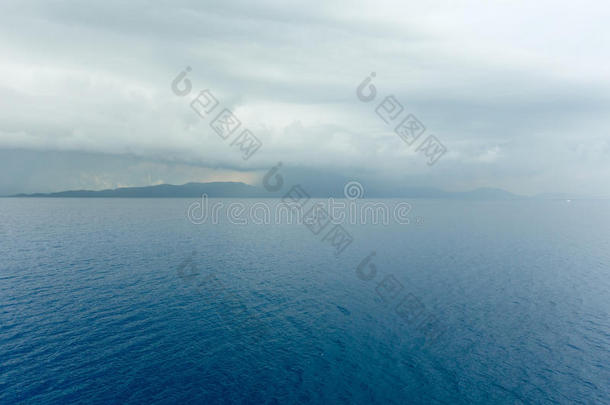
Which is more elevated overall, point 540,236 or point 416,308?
point 540,236

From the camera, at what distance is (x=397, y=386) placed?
4647 cm

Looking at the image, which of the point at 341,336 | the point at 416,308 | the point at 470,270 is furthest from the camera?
the point at 470,270

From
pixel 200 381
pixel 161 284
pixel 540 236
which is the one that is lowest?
pixel 161 284

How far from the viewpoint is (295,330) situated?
62.3 metres

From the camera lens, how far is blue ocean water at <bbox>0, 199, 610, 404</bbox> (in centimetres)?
4481

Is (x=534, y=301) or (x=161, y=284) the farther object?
(x=161, y=284)

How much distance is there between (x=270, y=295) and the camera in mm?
80688

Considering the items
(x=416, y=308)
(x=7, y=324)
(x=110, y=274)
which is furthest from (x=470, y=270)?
(x=7, y=324)

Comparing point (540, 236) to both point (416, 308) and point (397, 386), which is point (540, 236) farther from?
point (397, 386)

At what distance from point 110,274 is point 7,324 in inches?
1357

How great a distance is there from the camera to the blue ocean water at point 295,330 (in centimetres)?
4481

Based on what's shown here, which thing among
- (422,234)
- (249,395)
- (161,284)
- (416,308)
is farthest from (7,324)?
(422,234)

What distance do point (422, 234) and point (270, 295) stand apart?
144049 mm

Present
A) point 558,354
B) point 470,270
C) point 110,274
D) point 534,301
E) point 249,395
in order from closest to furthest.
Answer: point 249,395, point 558,354, point 534,301, point 110,274, point 470,270
